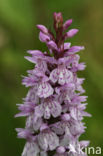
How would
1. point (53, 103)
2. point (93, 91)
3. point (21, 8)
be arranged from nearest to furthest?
point (53, 103), point (21, 8), point (93, 91)

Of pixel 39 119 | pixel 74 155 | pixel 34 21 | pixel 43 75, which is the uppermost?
pixel 34 21

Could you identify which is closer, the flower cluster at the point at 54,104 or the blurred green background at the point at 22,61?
the flower cluster at the point at 54,104

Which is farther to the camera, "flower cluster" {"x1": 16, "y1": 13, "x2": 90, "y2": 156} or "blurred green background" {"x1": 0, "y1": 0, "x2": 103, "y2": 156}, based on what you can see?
"blurred green background" {"x1": 0, "y1": 0, "x2": 103, "y2": 156}

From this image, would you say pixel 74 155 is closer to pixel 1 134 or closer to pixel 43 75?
pixel 43 75

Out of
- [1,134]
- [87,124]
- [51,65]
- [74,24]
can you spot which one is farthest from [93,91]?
[51,65]
